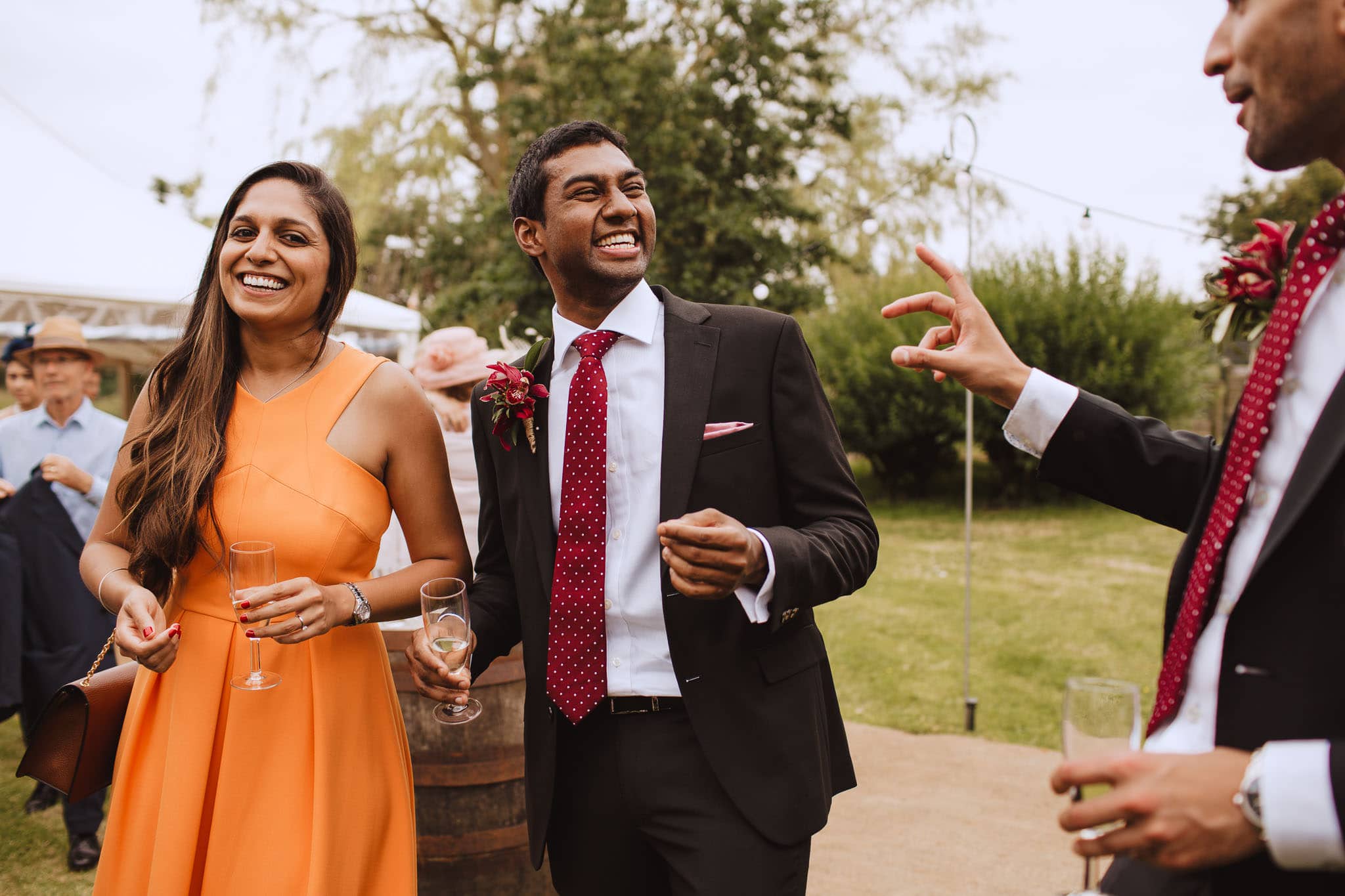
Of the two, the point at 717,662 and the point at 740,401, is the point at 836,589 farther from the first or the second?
the point at 740,401

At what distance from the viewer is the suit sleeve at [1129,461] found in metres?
1.69

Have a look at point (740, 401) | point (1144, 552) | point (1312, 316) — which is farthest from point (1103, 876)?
point (1144, 552)

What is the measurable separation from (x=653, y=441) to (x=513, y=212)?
30.9 inches

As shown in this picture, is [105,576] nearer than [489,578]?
Yes

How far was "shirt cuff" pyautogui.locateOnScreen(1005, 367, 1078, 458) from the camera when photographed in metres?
1.75

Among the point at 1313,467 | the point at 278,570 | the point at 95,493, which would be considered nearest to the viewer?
the point at 1313,467

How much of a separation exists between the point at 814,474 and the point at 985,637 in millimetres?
7162

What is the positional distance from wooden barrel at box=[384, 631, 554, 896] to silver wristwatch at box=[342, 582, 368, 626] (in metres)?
1.00

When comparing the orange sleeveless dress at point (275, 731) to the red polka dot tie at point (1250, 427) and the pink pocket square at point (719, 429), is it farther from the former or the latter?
the red polka dot tie at point (1250, 427)

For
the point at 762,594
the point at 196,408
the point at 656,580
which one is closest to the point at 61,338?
the point at 196,408

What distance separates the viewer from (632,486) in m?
2.19

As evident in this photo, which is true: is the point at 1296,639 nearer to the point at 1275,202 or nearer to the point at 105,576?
the point at 105,576

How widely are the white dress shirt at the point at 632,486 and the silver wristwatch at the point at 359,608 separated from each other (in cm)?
49

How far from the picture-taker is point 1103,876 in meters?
1.58
